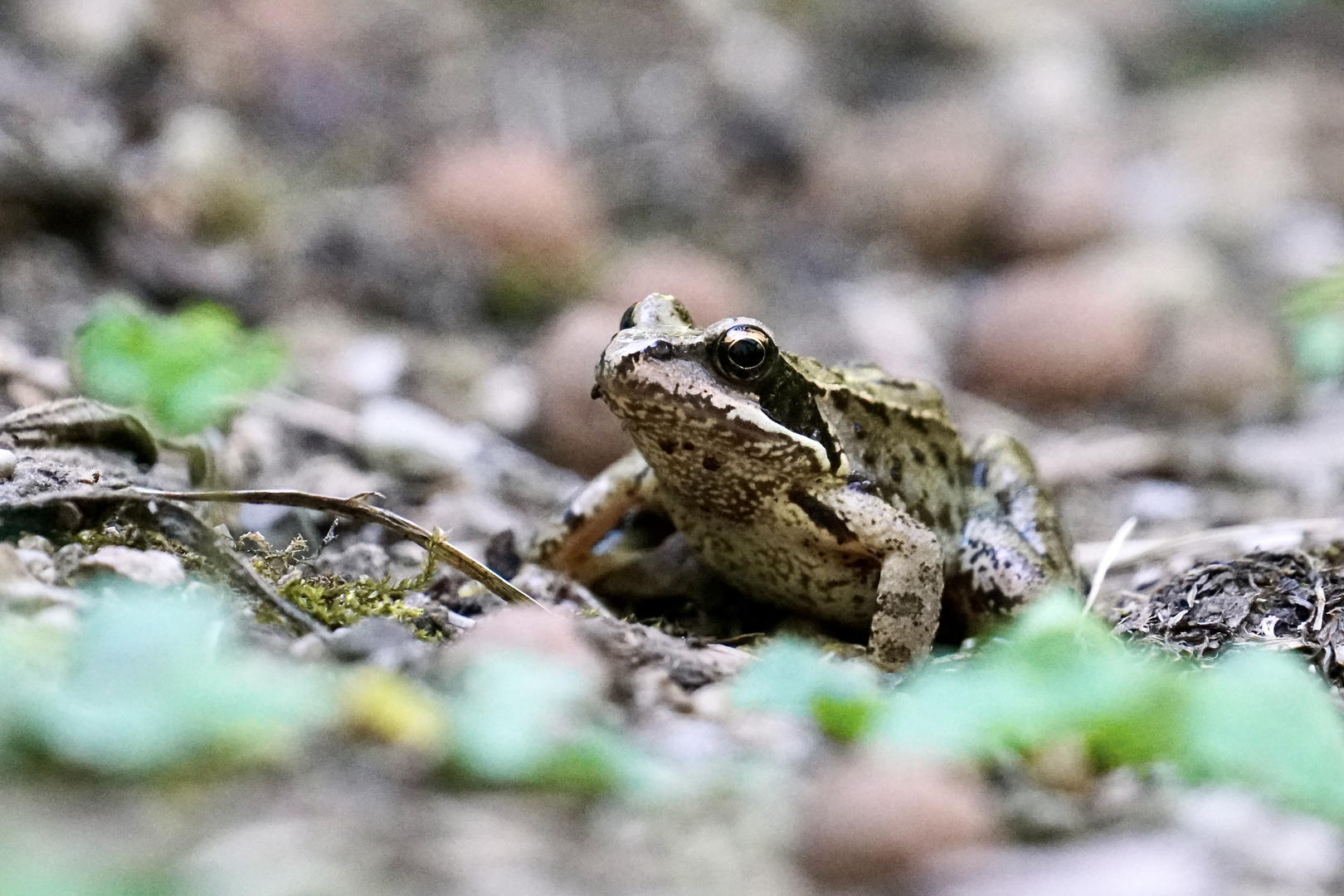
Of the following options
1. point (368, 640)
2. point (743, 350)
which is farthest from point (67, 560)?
point (743, 350)

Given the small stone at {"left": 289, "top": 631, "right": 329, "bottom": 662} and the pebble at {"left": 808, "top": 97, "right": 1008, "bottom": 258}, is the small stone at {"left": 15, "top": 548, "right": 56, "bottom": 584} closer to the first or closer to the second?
the small stone at {"left": 289, "top": 631, "right": 329, "bottom": 662}

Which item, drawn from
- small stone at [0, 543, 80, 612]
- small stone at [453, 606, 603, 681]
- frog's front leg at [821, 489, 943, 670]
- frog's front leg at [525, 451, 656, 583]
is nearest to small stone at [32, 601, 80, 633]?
small stone at [0, 543, 80, 612]

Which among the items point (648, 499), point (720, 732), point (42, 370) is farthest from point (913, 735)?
point (42, 370)

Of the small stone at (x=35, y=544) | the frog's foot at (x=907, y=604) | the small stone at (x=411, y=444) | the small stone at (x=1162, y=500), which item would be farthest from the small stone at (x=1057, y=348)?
the small stone at (x=35, y=544)

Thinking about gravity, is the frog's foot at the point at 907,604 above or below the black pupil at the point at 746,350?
below

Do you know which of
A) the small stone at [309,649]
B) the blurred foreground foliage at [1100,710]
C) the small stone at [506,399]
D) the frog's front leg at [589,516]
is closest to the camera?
the blurred foreground foliage at [1100,710]

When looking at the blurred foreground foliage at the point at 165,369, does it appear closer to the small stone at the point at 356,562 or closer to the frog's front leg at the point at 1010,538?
the small stone at the point at 356,562

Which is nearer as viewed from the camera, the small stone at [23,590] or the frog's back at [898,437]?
the small stone at [23,590]
